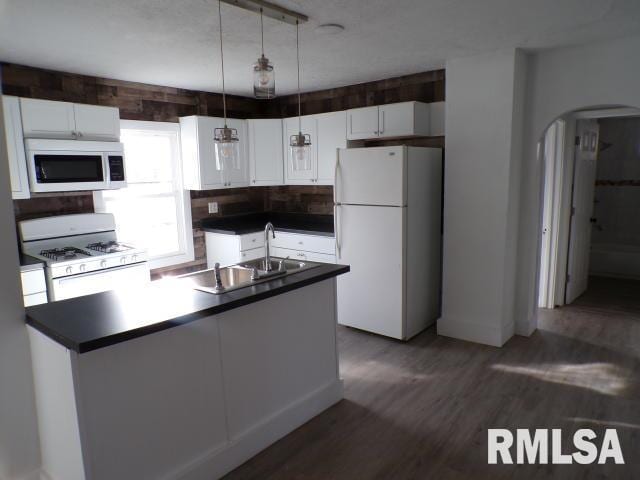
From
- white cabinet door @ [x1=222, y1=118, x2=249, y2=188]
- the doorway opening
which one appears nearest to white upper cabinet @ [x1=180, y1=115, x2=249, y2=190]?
white cabinet door @ [x1=222, y1=118, x2=249, y2=188]

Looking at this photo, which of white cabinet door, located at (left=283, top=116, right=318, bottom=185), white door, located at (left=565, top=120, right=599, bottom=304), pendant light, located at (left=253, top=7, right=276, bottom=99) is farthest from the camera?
white cabinet door, located at (left=283, top=116, right=318, bottom=185)

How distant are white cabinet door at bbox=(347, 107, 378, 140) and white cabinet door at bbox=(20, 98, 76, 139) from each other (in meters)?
2.43

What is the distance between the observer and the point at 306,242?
15.1 ft

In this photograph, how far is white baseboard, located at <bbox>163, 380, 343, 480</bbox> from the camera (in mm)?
2160

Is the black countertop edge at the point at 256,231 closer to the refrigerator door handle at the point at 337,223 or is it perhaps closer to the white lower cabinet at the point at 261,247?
the white lower cabinet at the point at 261,247

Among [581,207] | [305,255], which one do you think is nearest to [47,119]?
[305,255]

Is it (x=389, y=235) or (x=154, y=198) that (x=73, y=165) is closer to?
(x=154, y=198)

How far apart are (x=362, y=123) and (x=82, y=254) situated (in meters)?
2.73

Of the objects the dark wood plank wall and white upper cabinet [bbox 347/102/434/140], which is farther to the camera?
white upper cabinet [bbox 347/102/434/140]

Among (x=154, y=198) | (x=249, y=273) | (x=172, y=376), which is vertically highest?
(x=154, y=198)

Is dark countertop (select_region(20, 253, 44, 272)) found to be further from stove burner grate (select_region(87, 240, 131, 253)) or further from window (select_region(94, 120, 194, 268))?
window (select_region(94, 120, 194, 268))

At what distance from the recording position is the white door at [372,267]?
12.3ft

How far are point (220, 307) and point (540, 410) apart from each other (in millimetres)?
2093

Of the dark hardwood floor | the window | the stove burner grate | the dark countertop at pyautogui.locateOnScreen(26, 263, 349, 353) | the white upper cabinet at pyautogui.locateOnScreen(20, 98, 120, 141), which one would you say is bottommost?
the dark hardwood floor
